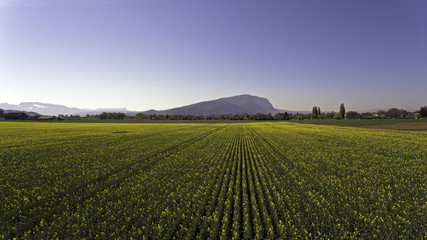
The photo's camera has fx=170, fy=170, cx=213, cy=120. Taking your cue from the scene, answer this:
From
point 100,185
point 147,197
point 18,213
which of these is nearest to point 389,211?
point 147,197

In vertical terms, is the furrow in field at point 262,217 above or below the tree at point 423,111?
below

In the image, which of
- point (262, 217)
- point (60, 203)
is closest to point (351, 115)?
point (262, 217)

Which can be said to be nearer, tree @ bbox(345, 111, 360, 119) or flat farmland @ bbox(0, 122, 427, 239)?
flat farmland @ bbox(0, 122, 427, 239)

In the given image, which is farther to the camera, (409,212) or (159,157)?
(159,157)

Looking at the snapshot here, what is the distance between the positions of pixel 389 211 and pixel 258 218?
22.6ft

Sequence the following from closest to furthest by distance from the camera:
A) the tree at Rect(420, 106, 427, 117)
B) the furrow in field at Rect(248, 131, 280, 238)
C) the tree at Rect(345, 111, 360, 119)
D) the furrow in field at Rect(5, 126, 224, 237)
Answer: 1. the furrow in field at Rect(248, 131, 280, 238)
2. the furrow in field at Rect(5, 126, 224, 237)
3. the tree at Rect(420, 106, 427, 117)
4. the tree at Rect(345, 111, 360, 119)

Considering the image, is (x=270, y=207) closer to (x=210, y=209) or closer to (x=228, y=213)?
(x=228, y=213)

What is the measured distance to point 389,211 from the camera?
866 cm

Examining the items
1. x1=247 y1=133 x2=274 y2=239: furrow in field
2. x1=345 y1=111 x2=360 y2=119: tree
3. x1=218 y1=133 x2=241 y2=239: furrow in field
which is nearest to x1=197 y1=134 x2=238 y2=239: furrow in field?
x1=218 y1=133 x2=241 y2=239: furrow in field

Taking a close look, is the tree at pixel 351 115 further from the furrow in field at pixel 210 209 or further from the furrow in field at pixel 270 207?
the furrow in field at pixel 210 209

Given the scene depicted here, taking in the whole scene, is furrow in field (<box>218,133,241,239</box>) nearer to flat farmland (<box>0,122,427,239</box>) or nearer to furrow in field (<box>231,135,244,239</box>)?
flat farmland (<box>0,122,427,239</box>)

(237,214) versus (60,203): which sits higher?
(237,214)

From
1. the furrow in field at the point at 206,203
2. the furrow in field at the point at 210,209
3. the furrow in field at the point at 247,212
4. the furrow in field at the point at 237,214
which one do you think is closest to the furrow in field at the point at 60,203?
the furrow in field at the point at 206,203

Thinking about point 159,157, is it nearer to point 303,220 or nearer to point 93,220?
point 93,220
